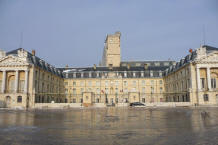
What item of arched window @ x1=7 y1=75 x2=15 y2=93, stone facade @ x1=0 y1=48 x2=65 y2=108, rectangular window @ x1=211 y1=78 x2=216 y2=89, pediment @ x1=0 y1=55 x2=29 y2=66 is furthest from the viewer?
arched window @ x1=7 y1=75 x2=15 y2=93

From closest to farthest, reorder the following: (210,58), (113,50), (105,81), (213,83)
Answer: (210,58), (213,83), (105,81), (113,50)

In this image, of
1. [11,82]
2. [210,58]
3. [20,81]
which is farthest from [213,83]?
[11,82]

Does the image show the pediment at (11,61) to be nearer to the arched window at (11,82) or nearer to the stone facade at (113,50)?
the arched window at (11,82)

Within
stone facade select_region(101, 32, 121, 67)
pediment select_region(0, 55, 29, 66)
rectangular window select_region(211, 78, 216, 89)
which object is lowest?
rectangular window select_region(211, 78, 216, 89)

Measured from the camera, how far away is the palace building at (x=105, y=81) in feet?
143

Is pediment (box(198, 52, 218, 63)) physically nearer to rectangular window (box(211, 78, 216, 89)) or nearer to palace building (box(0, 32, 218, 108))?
palace building (box(0, 32, 218, 108))

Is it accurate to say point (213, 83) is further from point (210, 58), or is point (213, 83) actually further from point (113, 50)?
point (113, 50)

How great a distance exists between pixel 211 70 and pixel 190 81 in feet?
20.3

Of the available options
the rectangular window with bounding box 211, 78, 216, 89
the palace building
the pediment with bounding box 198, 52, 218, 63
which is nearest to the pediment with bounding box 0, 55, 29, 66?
the palace building

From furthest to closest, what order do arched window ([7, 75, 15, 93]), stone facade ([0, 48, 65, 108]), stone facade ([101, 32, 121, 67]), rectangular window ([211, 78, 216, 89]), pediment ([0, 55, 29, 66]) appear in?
stone facade ([101, 32, 121, 67]), arched window ([7, 75, 15, 93]), pediment ([0, 55, 29, 66]), rectangular window ([211, 78, 216, 89]), stone facade ([0, 48, 65, 108])

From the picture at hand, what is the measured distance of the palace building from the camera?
143ft

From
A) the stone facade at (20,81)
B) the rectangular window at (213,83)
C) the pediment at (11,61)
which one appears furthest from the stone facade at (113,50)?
the pediment at (11,61)

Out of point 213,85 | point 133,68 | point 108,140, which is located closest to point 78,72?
point 133,68

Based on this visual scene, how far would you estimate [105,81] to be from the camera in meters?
65.9
